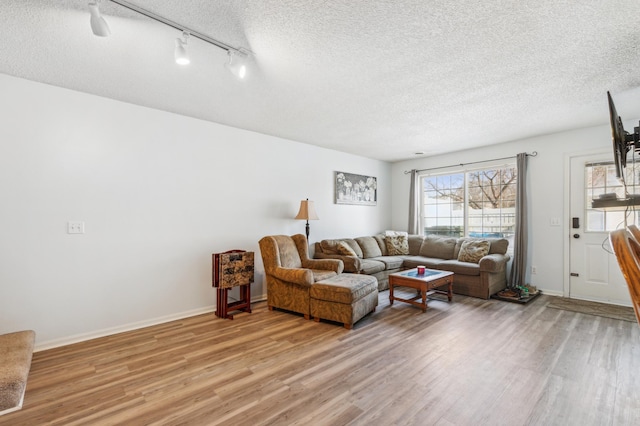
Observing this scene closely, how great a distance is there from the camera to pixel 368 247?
17.9 feet

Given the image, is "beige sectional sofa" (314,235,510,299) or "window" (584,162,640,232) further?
"beige sectional sofa" (314,235,510,299)

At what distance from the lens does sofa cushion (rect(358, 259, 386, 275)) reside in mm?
4609

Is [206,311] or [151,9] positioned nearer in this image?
[151,9]

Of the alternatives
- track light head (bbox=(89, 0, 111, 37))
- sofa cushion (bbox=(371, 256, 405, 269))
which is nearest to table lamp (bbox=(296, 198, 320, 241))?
sofa cushion (bbox=(371, 256, 405, 269))

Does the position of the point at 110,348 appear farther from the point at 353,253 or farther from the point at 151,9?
the point at 353,253

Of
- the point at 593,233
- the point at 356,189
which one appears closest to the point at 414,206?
the point at 356,189

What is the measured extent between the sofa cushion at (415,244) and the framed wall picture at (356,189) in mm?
1088

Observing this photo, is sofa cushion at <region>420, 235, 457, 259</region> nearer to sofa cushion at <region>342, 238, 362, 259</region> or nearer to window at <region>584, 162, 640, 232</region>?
sofa cushion at <region>342, 238, 362, 259</region>

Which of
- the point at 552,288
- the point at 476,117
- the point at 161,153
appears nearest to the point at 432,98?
the point at 476,117

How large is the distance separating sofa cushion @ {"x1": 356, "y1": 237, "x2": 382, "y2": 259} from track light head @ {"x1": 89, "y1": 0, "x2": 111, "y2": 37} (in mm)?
4428

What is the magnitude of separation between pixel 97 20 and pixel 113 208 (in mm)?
2003

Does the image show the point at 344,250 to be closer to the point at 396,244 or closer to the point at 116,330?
the point at 396,244

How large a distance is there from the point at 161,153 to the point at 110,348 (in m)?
2.08

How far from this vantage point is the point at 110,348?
2793 mm
